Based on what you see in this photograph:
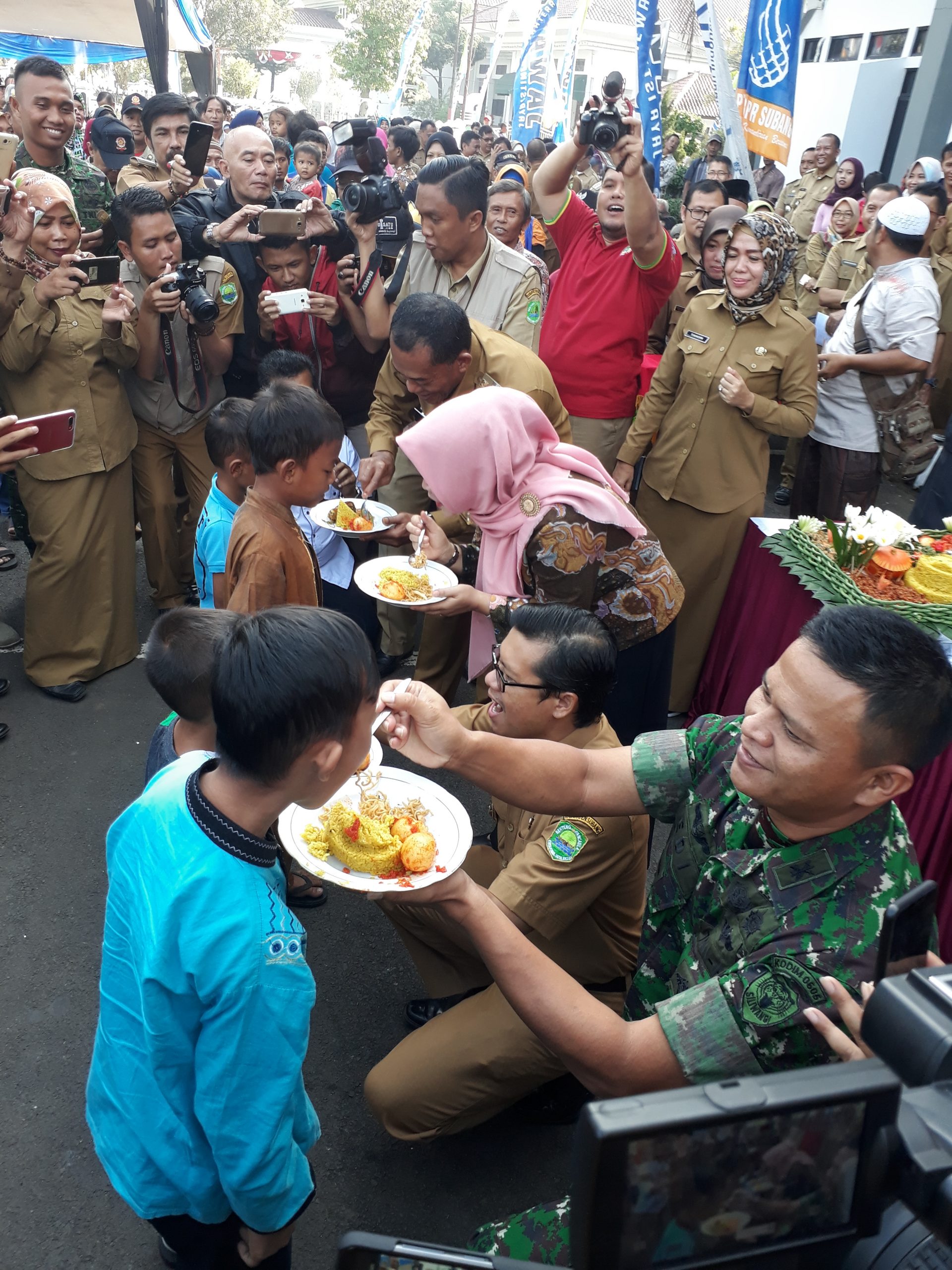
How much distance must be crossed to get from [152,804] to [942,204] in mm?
7195

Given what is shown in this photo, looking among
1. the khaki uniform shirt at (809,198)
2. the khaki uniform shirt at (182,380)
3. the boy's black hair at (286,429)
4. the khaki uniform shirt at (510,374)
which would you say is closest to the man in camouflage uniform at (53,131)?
the khaki uniform shirt at (182,380)

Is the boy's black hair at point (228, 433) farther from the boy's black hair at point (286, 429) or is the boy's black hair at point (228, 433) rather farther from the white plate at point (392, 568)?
the white plate at point (392, 568)

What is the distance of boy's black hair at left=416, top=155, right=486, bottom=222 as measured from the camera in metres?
3.65

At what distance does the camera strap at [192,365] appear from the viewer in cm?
402

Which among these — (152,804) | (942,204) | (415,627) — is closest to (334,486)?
(415,627)

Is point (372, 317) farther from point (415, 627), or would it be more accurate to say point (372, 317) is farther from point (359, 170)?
point (415, 627)

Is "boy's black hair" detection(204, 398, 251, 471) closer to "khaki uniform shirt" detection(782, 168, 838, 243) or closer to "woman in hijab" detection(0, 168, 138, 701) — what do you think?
"woman in hijab" detection(0, 168, 138, 701)

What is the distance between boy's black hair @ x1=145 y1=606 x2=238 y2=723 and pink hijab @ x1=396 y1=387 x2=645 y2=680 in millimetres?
908

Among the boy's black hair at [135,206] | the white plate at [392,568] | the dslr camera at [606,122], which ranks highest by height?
the dslr camera at [606,122]

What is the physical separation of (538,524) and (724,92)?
5332 millimetres

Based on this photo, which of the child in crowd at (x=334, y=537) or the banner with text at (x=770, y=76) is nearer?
the child in crowd at (x=334, y=537)

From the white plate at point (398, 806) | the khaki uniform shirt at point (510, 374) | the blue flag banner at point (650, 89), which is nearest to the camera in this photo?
the white plate at point (398, 806)

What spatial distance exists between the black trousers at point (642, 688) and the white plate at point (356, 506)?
3.70 feet

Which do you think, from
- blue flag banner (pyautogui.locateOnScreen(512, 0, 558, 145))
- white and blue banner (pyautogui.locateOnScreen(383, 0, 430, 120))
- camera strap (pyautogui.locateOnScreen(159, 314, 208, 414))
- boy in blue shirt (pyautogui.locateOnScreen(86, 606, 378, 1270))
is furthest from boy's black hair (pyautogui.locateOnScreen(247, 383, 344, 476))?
white and blue banner (pyautogui.locateOnScreen(383, 0, 430, 120))
